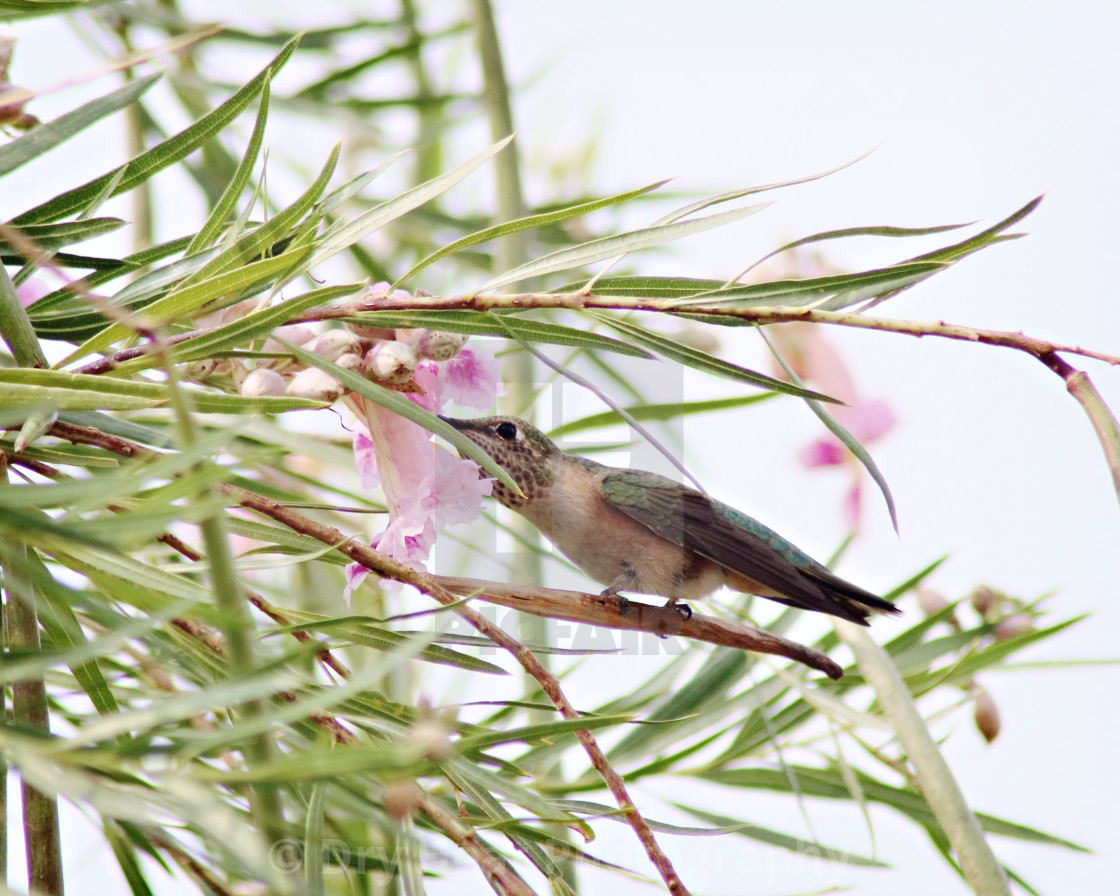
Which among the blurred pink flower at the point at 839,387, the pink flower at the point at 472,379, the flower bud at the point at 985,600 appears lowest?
the flower bud at the point at 985,600

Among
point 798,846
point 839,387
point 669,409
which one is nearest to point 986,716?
point 798,846

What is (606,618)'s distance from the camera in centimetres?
96

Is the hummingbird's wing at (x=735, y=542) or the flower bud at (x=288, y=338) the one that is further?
the hummingbird's wing at (x=735, y=542)

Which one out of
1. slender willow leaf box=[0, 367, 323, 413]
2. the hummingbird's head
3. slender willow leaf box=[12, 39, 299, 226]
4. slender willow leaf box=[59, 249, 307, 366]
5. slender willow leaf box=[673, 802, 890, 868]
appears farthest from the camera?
the hummingbird's head

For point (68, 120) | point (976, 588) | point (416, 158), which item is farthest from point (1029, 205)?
point (416, 158)

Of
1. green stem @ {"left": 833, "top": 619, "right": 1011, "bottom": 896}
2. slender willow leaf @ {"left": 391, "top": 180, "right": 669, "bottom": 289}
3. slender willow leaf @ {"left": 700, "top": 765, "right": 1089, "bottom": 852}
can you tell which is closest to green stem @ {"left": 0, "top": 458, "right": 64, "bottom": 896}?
slender willow leaf @ {"left": 391, "top": 180, "right": 669, "bottom": 289}

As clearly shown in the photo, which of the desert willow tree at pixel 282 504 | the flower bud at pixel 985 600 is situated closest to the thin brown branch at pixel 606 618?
the desert willow tree at pixel 282 504

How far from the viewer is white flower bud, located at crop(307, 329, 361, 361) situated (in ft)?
2.66

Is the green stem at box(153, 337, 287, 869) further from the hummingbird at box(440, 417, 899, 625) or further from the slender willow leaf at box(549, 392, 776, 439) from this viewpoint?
the hummingbird at box(440, 417, 899, 625)

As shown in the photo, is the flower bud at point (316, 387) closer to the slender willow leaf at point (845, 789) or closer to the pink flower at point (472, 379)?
the pink flower at point (472, 379)

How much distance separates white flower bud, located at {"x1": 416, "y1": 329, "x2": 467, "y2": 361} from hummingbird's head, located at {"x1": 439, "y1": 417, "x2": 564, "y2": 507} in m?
0.60

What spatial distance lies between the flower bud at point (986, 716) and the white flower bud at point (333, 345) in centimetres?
104

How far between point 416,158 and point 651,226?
1362 mm

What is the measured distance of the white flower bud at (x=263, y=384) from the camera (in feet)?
2.59
